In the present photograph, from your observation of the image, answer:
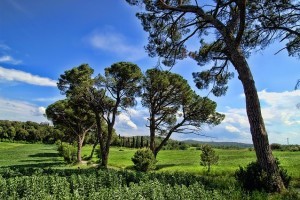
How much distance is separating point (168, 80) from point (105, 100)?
7.00 meters

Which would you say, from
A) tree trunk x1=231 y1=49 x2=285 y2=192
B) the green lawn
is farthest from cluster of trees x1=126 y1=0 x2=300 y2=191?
the green lawn

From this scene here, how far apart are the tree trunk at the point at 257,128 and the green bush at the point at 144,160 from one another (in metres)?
18.2

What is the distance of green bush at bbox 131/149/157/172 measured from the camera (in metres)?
28.9

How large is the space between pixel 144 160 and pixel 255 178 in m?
19.2

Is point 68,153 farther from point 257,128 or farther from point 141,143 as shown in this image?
point 141,143

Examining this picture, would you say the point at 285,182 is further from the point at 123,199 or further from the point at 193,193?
the point at 123,199

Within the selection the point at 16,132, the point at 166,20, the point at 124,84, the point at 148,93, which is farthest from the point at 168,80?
the point at 16,132

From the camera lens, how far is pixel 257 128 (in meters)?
11.2

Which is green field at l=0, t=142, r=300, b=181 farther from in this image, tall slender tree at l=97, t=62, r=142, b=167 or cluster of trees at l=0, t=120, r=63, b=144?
cluster of trees at l=0, t=120, r=63, b=144

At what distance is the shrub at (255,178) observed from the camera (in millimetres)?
10227

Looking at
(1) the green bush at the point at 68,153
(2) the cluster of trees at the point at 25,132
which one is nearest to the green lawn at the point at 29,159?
(1) the green bush at the point at 68,153

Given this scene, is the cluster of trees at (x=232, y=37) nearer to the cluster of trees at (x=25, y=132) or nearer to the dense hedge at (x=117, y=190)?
the dense hedge at (x=117, y=190)

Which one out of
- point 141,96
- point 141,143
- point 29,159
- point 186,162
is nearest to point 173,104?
point 141,96

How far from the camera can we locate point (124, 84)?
3275cm
